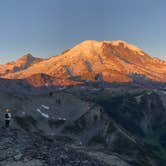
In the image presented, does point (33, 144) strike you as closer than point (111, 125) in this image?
Yes

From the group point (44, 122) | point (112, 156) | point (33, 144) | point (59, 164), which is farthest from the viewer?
point (44, 122)

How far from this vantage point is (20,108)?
7835 inches

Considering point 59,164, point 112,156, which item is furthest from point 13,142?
point 112,156

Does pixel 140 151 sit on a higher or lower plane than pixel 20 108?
lower

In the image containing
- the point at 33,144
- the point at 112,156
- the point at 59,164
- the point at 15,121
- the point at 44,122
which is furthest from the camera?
the point at 44,122

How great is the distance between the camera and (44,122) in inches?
7475

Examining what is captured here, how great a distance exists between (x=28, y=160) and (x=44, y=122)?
463 feet

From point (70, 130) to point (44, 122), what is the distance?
497 inches

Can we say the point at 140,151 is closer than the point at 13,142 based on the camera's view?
No

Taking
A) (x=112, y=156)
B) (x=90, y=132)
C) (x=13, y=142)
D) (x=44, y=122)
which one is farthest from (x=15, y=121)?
(x=13, y=142)

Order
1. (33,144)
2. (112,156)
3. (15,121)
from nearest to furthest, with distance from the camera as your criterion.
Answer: (33,144)
(112,156)
(15,121)

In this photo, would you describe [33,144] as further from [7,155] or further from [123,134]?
[123,134]

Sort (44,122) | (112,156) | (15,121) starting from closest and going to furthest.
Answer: (112,156), (15,121), (44,122)

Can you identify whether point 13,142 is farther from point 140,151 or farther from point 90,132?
point 90,132
